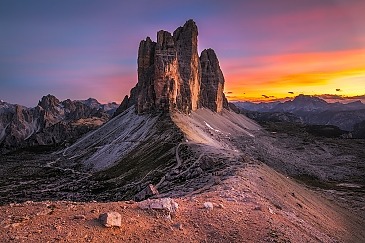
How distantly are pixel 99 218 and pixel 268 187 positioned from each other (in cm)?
2603

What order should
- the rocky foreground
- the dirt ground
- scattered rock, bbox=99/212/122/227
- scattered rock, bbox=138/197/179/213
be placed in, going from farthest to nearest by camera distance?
scattered rock, bbox=138/197/179/213
the rocky foreground
scattered rock, bbox=99/212/122/227
the dirt ground

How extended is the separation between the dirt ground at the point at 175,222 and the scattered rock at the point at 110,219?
0.27m

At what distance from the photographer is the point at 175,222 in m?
23.2

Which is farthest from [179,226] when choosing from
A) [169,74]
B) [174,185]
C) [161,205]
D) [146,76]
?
[146,76]

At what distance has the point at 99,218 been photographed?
21.0 meters

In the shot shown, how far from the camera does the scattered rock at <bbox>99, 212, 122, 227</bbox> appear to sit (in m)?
20.4

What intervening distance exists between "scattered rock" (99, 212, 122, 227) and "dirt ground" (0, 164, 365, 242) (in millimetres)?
273

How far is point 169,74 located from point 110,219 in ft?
388

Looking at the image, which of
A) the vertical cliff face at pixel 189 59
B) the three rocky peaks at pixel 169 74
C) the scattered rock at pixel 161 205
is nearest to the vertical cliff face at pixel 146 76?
the three rocky peaks at pixel 169 74

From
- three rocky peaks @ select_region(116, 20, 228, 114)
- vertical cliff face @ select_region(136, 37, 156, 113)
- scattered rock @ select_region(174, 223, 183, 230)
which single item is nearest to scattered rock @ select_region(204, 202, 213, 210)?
scattered rock @ select_region(174, 223, 183, 230)

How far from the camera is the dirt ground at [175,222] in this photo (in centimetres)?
1939

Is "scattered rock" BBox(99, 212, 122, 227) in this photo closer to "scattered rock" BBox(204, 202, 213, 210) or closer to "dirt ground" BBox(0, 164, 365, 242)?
"dirt ground" BBox(0, 164, 365, 242)

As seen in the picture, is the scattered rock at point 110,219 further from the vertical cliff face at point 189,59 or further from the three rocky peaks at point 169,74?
the vertical cliff face at point 189,59

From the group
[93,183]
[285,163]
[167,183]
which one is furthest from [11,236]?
[285,163]
